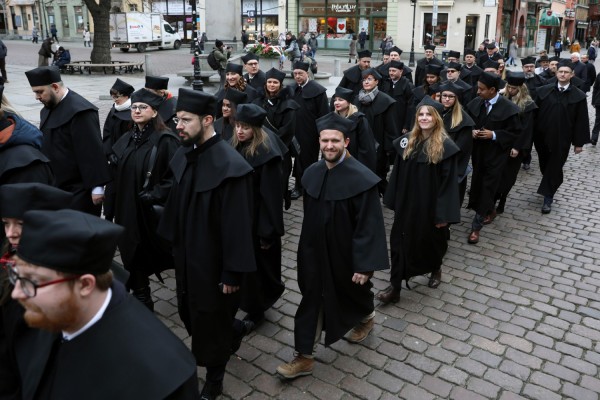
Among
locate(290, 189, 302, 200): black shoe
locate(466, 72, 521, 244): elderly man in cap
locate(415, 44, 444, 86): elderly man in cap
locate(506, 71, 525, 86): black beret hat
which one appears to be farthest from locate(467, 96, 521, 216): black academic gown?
locate(415, 44, 444, 86): elderly man in cap

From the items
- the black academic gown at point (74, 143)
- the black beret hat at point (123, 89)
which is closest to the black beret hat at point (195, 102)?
the black academic gown at point (74, 143)

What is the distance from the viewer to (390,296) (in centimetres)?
588

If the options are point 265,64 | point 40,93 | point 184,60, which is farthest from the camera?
point 184,60

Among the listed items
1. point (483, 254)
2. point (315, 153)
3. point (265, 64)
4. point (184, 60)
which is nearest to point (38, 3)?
point (184, 60)

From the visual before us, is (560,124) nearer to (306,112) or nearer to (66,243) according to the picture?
(306,112)

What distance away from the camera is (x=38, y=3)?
5269cm

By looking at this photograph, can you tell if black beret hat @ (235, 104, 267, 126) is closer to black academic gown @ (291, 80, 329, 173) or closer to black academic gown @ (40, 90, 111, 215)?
black academic gown @ (40, 90, 111, 215)

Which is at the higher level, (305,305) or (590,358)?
(305,305)

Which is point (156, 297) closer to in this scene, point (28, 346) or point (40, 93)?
point (40, 93)

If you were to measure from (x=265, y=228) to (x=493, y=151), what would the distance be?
430 centimetres

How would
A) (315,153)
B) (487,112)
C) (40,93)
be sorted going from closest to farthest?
(40,93), (487,112), (315,153)

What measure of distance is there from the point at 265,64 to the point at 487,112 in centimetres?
1349

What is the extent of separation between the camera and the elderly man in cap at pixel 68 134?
529 cm

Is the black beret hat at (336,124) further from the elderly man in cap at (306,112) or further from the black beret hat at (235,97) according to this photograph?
the elderly man in cap at (306,112)
